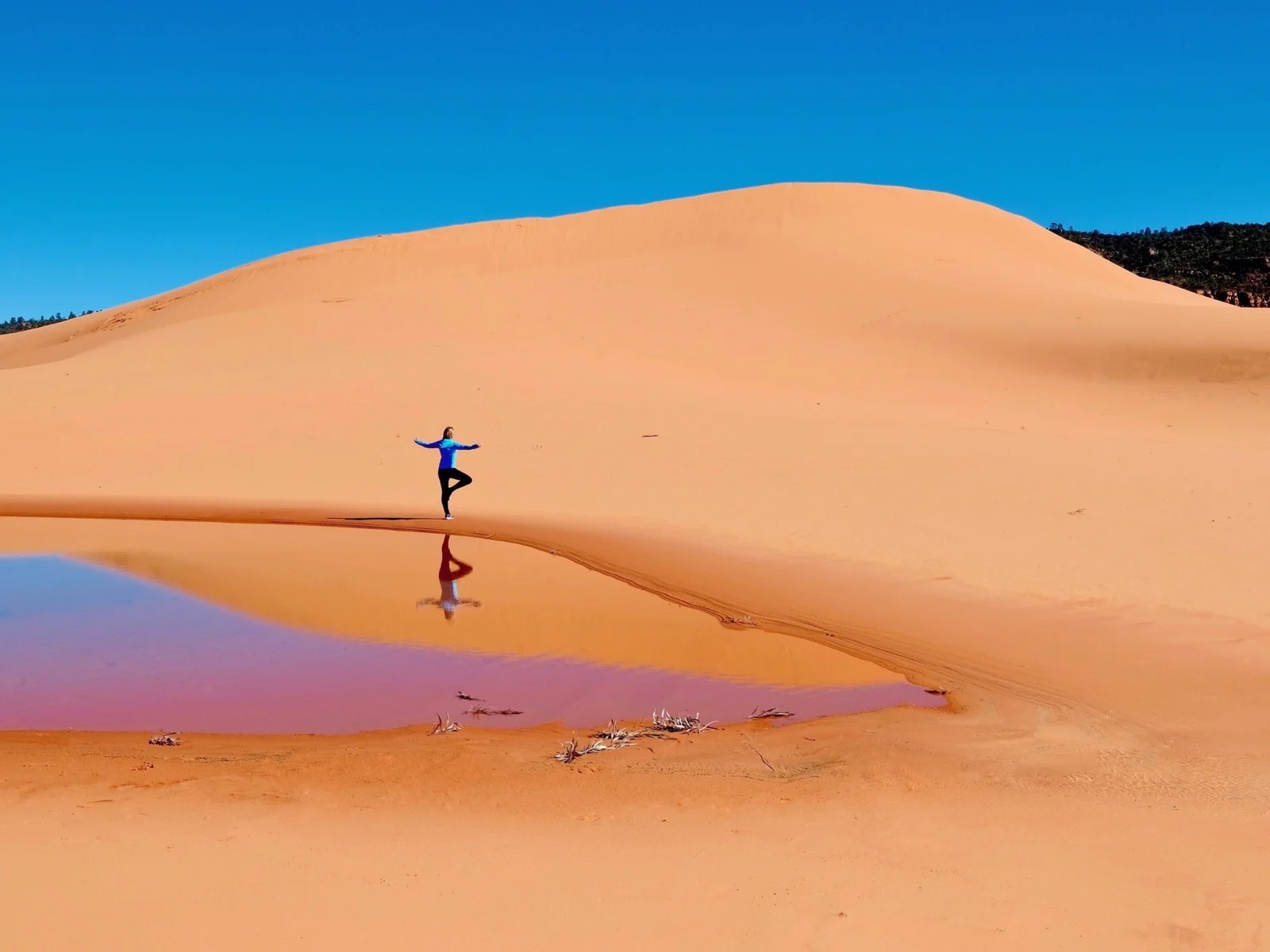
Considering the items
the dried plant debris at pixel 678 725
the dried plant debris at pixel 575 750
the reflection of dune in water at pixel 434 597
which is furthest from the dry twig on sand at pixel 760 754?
the reflection of dune in water at pixel 434 597

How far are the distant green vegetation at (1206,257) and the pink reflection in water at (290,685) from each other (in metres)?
64.8

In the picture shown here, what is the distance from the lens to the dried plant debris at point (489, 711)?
20.1ft

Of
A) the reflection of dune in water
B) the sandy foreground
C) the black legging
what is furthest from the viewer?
the black legging

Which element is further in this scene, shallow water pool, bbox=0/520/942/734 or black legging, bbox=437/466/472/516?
black legging, bbox=437/466/472/516

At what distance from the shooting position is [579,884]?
3.80 m

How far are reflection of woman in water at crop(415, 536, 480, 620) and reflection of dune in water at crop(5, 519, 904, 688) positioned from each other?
0.21ft

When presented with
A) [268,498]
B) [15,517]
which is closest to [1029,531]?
[268,498]

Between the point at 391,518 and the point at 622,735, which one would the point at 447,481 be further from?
the point at 622,735

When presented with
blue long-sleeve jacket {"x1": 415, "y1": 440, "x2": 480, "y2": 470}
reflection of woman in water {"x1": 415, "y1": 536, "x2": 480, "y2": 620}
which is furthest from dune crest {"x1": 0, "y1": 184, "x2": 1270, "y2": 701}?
reflection of woman in water {"x1": 415, "y1": 536, "x2": 480, "y2": 620}

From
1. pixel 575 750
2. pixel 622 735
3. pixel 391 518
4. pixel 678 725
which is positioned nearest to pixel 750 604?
pixel 678 725

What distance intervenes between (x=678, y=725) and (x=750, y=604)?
339cm

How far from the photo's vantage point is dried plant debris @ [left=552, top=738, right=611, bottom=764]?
Result: 516 cm

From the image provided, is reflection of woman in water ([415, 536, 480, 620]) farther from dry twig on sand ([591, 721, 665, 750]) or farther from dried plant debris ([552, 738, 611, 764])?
dried plant debris ([552, 738, 611, 764])

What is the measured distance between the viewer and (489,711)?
20.4 feet
